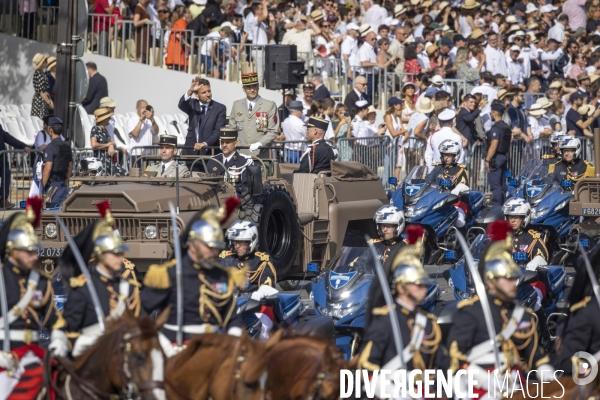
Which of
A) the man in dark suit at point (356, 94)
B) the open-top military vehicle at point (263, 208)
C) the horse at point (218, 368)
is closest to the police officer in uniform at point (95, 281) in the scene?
the horse at point (218, 368)

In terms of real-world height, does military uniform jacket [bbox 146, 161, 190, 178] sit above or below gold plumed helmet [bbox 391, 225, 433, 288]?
above

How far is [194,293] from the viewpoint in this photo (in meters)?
9.71

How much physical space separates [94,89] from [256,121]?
16.6 ft

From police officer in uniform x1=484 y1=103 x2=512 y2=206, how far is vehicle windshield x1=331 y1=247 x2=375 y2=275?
867 centimetres

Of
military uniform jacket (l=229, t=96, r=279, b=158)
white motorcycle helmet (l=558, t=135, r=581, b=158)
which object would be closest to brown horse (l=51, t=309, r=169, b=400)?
military uniform jacket (l=229, t=96, r=279, b=158)

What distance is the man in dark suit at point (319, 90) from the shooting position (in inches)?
890

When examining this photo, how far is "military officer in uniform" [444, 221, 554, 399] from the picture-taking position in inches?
360

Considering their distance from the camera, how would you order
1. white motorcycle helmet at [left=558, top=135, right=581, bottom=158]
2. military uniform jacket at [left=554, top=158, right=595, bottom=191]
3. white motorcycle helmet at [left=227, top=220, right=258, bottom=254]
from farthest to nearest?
1. white motorcycle helmet at [left=558, top=135, right=581, bottom=158]
2. military uniform jacket at [left=554, top=158, right=595, bottom=191]
3. white motorcycle helmet at [left=227, top=220, right=258, bottom=254]

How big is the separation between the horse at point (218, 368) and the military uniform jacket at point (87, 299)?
33.2 inches

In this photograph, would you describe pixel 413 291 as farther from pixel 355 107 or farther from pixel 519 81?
pixel 519 81

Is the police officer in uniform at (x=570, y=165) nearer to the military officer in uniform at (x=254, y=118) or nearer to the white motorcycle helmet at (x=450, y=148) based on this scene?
the white motorcycle helmet at (x=450, y=148)

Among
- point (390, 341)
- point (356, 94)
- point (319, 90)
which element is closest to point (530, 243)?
point (390, 341)

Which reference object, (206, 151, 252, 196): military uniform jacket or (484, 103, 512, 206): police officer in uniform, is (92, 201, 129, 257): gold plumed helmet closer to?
(206, 151, 252, 196): military uniform jacket

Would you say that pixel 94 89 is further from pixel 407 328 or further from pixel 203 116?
pixel 407 328
